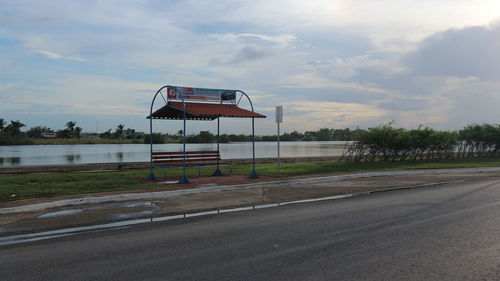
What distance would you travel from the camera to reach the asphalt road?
17.0ft

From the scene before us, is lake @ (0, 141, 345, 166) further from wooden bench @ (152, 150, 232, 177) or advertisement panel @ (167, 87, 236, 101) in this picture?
advertisement panel @ (167, 87, 236, 101)

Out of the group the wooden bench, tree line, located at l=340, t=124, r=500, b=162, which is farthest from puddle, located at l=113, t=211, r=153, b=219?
tree line, located at l=340, t=124, r=500, b=162

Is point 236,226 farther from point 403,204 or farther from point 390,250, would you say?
point 403,204

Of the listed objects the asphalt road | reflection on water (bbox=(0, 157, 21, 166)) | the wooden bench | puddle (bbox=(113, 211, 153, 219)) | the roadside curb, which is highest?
the wooden bench

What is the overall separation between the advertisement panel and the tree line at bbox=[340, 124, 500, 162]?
1130 cm

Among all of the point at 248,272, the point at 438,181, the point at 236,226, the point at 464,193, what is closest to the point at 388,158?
the point at 438,181

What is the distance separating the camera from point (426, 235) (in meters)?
7.09

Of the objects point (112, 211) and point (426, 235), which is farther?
point (112, 211)

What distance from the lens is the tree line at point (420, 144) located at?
1056 inches

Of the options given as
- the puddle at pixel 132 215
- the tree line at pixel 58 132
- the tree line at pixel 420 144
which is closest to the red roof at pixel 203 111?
the puddle at pixel 132 215

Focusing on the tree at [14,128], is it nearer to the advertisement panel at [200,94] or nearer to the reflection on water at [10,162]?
the reflection on water at [10,162]

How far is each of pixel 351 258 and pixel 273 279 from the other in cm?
139

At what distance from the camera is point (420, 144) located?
2850cm

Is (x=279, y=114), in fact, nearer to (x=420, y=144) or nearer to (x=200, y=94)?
(x=200, y=94)
